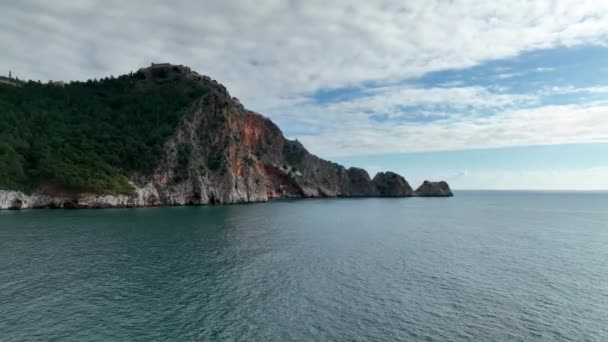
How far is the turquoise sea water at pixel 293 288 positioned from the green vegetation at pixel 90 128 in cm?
3877

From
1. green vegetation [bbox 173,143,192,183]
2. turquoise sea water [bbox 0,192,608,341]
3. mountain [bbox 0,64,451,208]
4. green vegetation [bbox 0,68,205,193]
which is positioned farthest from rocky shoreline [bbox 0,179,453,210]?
turquoise sea water [bbox 0,192,608,341]

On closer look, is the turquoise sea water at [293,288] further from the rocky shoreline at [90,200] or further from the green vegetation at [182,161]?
the green vegetation at [182,161]

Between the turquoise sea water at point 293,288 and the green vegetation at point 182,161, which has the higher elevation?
the green vegetation at point 182,161

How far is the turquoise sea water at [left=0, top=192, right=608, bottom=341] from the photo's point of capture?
2086 centimetres

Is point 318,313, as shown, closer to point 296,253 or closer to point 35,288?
point 296,253

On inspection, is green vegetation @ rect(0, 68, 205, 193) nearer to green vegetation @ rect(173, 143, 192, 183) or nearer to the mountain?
the mountain

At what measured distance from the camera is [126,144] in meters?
111

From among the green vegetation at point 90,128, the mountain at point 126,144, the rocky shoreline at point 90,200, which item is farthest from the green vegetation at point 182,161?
the rocky shoreline at point 90,200

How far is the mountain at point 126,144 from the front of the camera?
87.1 meters

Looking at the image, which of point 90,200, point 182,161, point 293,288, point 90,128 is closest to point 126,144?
point 90,128

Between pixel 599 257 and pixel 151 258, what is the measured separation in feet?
175

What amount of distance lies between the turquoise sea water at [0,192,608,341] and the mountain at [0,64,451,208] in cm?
3786

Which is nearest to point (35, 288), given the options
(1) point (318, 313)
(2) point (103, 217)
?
(1) point (318, 313)

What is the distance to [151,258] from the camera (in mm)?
37750
